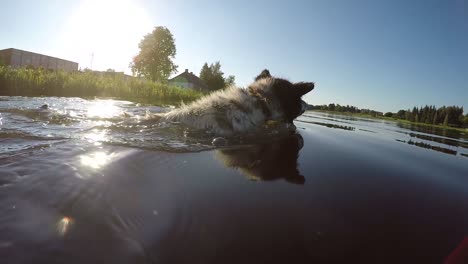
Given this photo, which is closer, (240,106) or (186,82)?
(240,106)

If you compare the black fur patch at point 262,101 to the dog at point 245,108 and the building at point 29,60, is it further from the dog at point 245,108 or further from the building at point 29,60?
the building at point 29,60

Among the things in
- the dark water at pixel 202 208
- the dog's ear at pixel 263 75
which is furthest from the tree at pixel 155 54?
the dark water at pixel 202 208

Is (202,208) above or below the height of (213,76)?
below

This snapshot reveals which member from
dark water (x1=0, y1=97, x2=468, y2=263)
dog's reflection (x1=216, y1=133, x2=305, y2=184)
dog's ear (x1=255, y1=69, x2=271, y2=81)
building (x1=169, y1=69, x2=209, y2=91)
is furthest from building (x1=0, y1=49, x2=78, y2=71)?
dark water (x1=0, y1=97, x2=468, y2=263)

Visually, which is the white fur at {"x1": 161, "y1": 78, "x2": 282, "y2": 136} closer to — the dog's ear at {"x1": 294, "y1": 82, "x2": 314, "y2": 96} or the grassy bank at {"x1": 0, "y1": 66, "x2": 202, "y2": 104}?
the dog's ear at {"x1": 294, "y1": 82, "x2": 314, "y2": 96}

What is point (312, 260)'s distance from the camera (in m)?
1.19

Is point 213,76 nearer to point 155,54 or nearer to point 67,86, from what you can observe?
point 155,54

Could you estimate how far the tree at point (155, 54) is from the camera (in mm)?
56375

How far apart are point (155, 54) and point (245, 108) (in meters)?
57.2

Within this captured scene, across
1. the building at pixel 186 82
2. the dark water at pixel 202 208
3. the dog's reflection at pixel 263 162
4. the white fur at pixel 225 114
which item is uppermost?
the building at pixel 186 82

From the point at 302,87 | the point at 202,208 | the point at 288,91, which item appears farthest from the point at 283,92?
the point at 202,208

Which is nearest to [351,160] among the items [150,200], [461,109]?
[150,200]

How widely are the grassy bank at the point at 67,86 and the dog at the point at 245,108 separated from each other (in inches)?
349

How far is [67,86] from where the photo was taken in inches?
464
